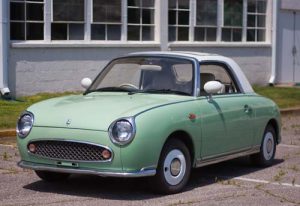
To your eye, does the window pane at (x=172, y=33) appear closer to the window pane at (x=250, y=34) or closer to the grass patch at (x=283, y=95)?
the grass patch at (x=283, y=95)

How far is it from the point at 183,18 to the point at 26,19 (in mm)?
5302

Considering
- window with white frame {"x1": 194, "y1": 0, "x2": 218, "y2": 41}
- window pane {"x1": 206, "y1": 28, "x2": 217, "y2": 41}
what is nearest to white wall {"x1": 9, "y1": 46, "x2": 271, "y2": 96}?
window with white frame {"x1": 194, "y1": 0, "x2": 218, "y2": 41}

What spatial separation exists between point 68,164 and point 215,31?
558 inches

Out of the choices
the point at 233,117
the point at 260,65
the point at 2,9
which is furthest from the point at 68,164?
the point at 260,65

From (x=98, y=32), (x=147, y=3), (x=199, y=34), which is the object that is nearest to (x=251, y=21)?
(x=199, y=34)

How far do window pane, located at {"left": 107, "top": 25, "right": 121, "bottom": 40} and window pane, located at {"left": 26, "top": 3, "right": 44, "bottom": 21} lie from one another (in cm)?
209

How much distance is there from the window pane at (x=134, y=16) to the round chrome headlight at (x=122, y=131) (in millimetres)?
11426

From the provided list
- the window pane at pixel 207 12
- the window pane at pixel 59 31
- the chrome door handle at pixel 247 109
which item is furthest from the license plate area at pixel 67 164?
the window pane at pixel 207 12

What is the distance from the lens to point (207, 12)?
20.7m

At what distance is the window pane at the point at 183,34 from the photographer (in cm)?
1998

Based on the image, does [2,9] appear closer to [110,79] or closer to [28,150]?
[110,79]

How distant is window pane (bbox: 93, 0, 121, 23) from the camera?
17.6 meters

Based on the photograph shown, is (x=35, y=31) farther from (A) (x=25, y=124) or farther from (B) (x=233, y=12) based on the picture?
(A) (x=25, y=124)

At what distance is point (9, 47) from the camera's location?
16.0m
